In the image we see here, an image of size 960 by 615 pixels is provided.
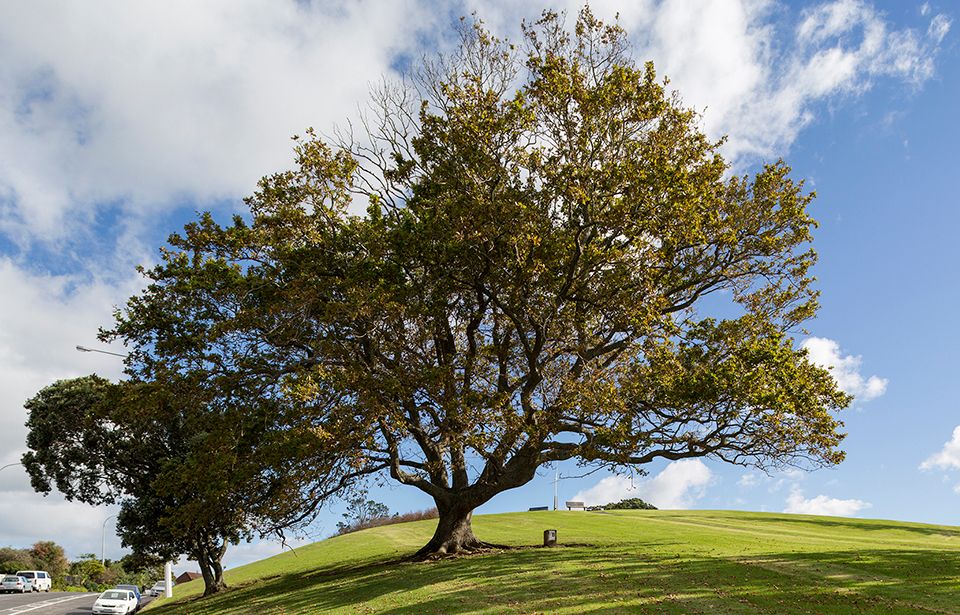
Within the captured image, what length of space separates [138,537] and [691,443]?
89.2 ft

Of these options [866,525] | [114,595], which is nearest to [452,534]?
[114,595]

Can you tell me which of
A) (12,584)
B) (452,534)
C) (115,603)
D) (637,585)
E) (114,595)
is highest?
(452,534)

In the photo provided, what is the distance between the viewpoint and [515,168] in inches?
824

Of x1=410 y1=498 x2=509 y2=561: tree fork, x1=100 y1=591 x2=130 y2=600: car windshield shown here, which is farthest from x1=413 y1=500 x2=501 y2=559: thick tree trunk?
x1=100 y1=591 x2=130 y2=600: car windshield

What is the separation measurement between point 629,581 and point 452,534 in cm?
916

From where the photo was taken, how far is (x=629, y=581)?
760 inches

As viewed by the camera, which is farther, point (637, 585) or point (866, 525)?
point (866, 525)

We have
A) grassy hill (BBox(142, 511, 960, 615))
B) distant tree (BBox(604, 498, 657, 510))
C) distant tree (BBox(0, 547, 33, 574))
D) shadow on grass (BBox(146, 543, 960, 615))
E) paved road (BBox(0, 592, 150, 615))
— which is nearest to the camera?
shadow on grass (BBox(146, 543, 960, 615))

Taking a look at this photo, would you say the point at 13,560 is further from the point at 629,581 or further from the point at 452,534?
the point at 629,581

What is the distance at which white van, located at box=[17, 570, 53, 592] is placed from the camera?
56031mm

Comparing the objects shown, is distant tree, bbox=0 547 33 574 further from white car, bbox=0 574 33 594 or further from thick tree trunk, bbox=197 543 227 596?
thick tree trunk, bbox=197 543 227 596

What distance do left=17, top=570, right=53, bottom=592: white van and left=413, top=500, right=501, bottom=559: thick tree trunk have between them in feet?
154

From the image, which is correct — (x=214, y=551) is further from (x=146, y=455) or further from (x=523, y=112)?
(x=523, y=112)

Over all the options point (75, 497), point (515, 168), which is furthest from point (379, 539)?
point (515, 168)
